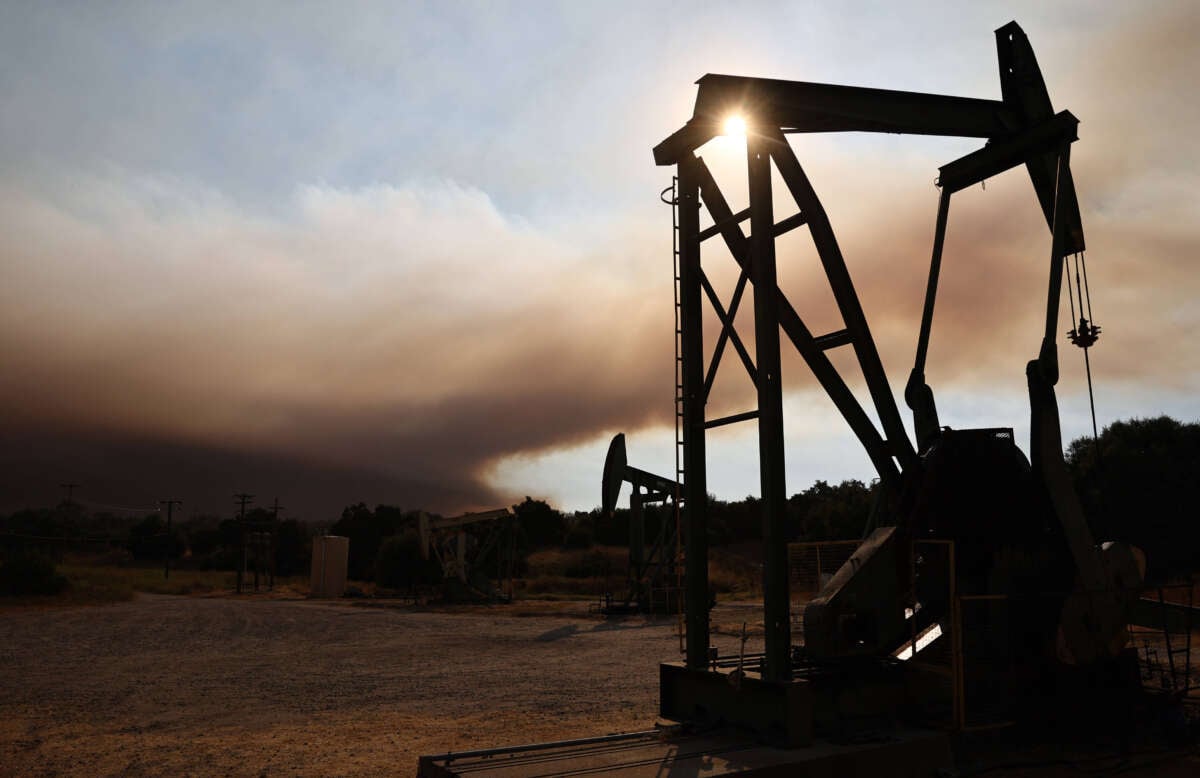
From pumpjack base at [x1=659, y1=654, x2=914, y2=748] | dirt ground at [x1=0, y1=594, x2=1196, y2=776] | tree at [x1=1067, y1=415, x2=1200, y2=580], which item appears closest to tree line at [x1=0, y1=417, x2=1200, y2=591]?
tree at [x1=1067, y1=415, x2=1200, y2=580]

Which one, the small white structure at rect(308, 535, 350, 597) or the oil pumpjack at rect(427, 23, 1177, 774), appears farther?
the small white structure at rect(308, 535, 350, 597)

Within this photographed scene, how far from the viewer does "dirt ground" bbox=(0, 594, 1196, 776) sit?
27.0 ft

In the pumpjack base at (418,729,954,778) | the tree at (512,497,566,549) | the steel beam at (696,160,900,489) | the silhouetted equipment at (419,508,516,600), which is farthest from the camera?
the tree at (512,497,566,549)

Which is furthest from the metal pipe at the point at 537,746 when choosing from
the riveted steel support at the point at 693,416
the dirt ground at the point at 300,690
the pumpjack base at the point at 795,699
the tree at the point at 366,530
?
the tree at the point at 366,530

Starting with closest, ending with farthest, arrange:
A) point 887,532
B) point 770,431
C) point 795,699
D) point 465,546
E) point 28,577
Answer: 1. point 795,699
2. point 770,431
3. point 887,532
4. point 28,577
5. point 465,546

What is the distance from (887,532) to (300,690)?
8.74 m

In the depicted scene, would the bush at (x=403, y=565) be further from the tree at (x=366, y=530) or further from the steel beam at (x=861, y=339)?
the steel beam at (x=861, y=339)

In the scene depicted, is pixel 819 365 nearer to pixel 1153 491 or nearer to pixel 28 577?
pixel 28 577

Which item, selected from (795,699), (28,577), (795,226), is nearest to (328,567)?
(28,577)

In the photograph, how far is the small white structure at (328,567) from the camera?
128 ft

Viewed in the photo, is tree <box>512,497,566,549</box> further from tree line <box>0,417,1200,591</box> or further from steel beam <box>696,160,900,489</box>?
steel beam <box>696,160,900,489</box>

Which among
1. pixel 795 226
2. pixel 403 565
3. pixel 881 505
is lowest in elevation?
pixel 403 565

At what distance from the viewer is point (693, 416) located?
8.40m

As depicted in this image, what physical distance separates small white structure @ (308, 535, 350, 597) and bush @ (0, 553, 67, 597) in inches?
408
